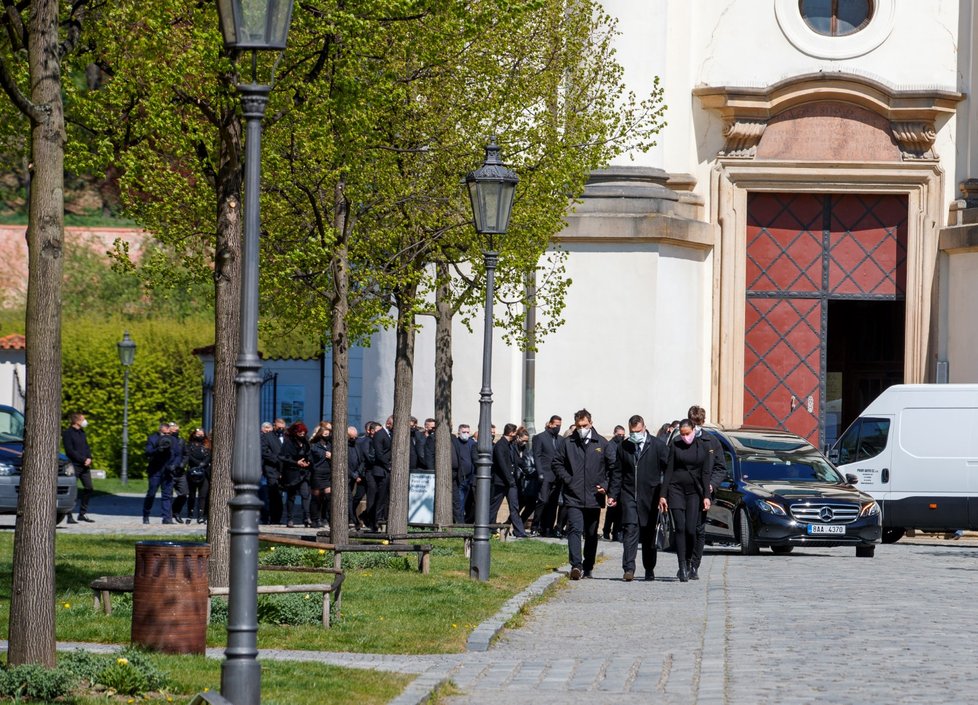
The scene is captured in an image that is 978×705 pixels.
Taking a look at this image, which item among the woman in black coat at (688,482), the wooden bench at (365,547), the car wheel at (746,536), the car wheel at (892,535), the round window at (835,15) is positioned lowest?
the car wheel at (892,535)

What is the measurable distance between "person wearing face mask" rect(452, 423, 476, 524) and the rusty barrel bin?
16994 mm

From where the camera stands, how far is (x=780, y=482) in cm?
2341

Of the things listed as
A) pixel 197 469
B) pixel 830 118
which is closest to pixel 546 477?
pixel 197 469

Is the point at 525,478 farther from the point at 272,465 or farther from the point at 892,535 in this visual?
the point at 892,535

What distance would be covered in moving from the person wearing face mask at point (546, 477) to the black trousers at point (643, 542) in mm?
5470

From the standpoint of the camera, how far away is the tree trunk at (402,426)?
2094cm

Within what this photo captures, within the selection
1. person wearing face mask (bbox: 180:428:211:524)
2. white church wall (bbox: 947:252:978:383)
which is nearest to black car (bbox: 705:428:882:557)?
white church wall (bbox: 947:252:978:383)

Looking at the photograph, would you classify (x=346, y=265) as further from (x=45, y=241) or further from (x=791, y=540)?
(x=45, y=241)

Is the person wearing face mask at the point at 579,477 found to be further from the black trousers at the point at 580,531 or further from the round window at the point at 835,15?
the round window at the point at 835,15

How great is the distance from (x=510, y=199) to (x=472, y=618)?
5654 mm

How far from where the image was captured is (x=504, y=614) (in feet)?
45.9

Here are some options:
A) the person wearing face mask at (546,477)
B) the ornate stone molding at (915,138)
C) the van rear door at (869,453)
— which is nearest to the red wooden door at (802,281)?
the ornate stone molding at (915,138)

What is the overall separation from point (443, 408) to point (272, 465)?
364 cm

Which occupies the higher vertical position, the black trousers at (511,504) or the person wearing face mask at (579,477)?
the person wearing face mask at (579,477)
